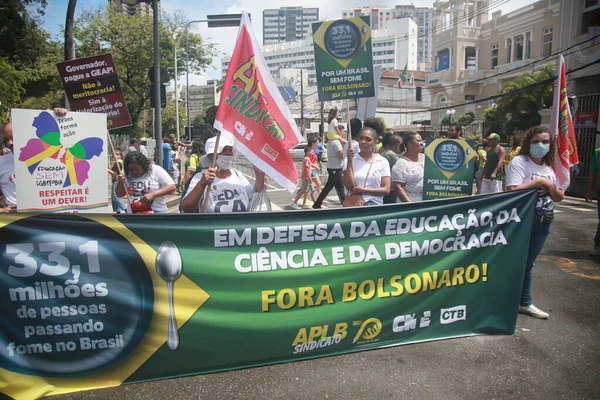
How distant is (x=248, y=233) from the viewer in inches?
125

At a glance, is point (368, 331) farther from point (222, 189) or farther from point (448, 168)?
point (448, 168)

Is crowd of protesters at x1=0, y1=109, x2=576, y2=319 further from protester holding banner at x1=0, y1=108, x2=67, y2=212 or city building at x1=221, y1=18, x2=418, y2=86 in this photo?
city building at x1=221, y1=18, x2=418, y2=86

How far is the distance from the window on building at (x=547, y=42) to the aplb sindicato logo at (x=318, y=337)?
40995 millimetres

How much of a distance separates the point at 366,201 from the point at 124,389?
289cm

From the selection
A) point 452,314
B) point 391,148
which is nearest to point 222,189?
→ point 452,314

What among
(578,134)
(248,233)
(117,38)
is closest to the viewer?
(248,233)

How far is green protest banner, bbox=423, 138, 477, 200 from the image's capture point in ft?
20.7

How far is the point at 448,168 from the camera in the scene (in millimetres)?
6336

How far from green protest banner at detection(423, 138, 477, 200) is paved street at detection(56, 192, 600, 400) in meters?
2.23

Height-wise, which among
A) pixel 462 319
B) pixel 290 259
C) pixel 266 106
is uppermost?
pixel 266 106

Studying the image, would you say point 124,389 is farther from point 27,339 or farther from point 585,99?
point 585,99

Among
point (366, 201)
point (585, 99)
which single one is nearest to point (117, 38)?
point (585, 99)

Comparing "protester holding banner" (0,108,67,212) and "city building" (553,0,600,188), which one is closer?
"protester holding banner" (0,108,67,212)

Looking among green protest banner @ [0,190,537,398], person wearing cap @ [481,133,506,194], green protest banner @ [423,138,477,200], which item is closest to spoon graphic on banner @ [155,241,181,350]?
green protest banner @ [0,190,537,398]
